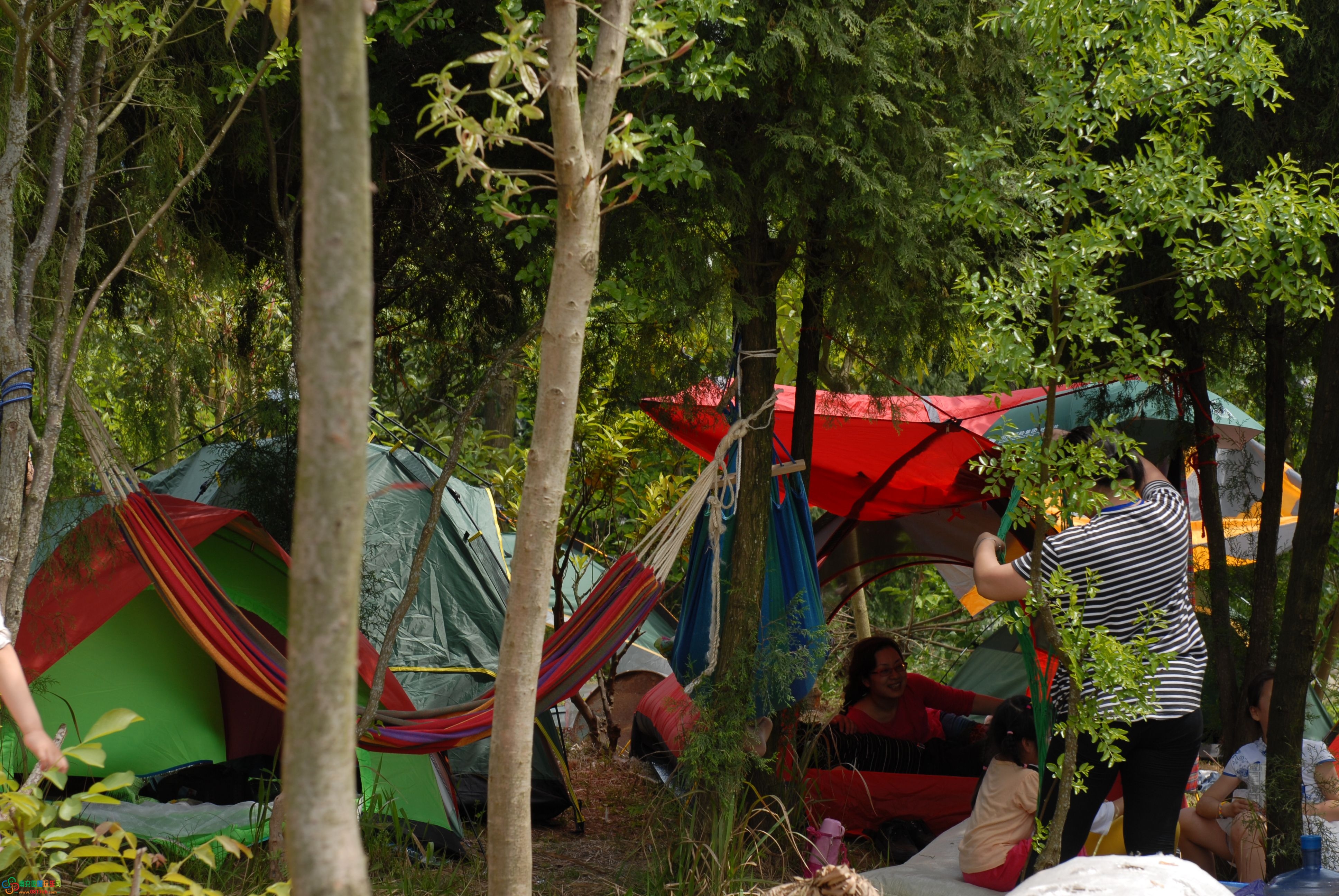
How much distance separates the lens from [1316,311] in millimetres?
2049

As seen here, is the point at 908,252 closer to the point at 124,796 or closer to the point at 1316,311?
the point at 1316,311

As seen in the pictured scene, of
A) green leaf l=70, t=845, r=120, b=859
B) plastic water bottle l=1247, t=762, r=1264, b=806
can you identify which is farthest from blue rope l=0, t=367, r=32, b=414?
plastic water bottle l=1247, t=762, r=1264, b=806

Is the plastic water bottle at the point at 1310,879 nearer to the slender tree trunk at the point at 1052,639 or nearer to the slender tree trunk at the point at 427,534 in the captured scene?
the slender tree trunk at the point at 1052,639

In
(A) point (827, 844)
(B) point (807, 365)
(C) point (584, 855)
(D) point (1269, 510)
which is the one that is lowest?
(C) point (584, 855)

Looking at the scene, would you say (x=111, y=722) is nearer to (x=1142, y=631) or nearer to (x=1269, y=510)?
(x=1142, y=631)

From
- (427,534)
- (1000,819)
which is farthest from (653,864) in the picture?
(427,534)

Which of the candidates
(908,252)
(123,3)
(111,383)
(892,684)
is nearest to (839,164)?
(908,252)

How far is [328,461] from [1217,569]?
11.1 ft

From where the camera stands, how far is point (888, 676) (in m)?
3.90

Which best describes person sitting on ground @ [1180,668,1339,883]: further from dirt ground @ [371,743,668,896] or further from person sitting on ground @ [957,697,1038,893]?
dirt ground @ [371,743,668,896]

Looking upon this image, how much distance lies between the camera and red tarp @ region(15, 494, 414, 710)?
8.89 feet

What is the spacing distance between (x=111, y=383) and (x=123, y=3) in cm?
345

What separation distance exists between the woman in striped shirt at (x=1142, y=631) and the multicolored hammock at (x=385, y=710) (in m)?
0.77

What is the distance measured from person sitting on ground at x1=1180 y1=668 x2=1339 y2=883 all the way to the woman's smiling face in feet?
3.82
